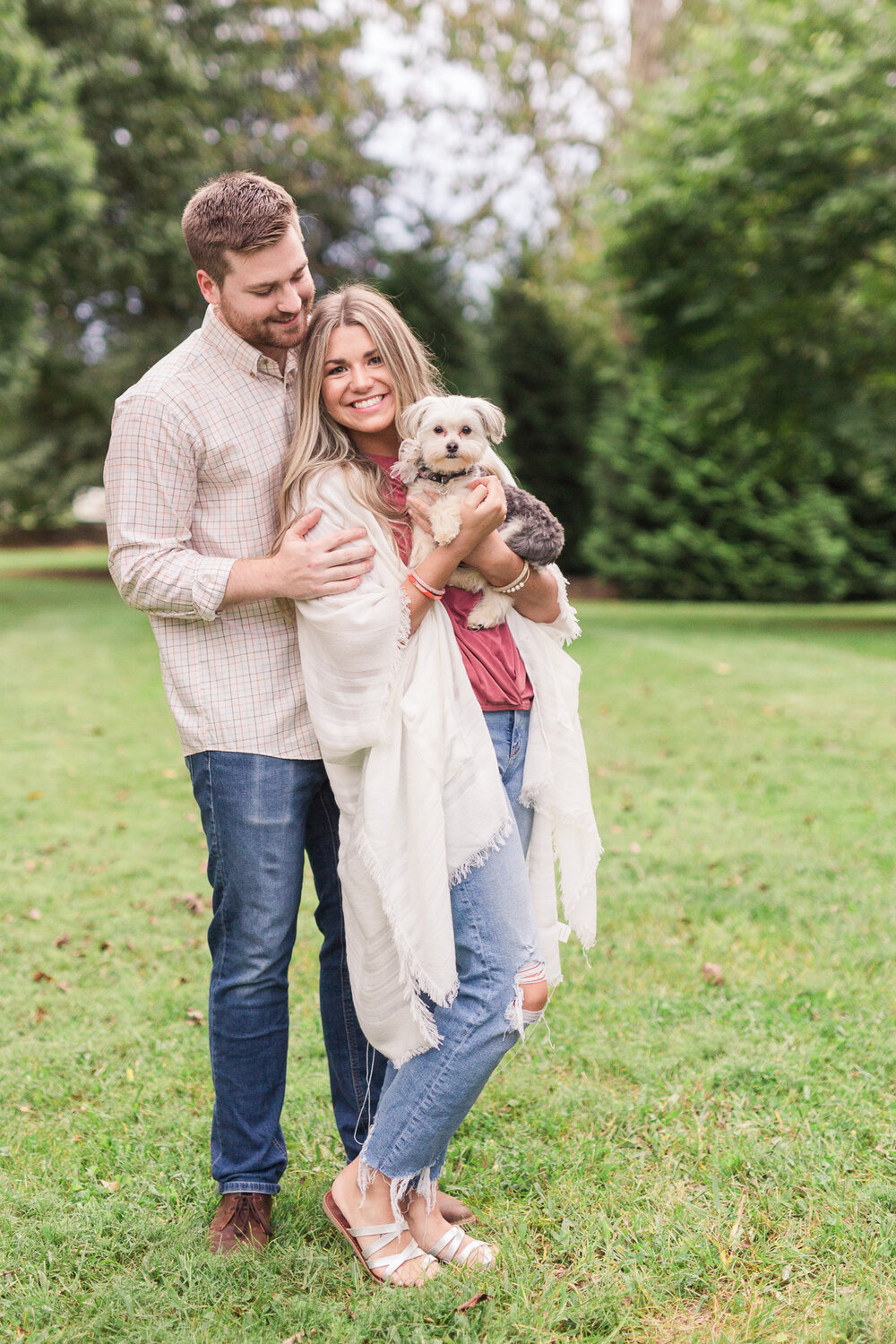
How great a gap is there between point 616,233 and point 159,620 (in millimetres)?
15216

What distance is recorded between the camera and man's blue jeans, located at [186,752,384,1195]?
2432mm

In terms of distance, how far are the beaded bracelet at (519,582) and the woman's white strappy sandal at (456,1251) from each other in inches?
60.9

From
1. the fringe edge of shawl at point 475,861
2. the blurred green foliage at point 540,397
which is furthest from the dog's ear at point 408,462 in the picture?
the blurred green foliage at point 540,397

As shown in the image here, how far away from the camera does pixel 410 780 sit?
232cm

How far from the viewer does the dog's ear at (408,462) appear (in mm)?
2467

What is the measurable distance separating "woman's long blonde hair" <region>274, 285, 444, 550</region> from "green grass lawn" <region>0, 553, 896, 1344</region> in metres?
1.76

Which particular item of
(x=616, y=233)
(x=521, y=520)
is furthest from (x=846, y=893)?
(x=616, y=233)

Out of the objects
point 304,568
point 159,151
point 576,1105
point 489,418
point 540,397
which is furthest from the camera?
point 540,397

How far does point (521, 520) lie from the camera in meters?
2.63

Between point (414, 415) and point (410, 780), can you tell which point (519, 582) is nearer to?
point (414, 415)

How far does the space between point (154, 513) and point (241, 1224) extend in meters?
1.70

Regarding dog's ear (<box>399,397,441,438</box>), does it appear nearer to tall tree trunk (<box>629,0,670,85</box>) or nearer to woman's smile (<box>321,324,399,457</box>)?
woman's smile (<box>321,324,399,457</box>)

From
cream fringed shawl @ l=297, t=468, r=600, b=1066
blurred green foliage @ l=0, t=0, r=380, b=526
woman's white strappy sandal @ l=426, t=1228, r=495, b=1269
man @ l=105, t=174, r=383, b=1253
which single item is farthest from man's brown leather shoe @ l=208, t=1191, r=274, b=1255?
blurred green foliage @ l=0, t=0, r=380, b=526

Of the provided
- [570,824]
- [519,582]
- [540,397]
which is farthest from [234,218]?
[540,397]
